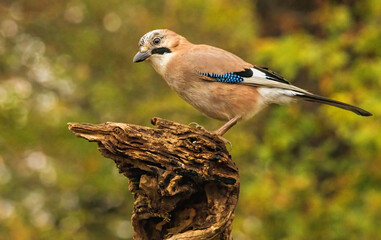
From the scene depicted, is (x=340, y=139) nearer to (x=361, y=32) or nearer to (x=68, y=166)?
(x=361, y=32)

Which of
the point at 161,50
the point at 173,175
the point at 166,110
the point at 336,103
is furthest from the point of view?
the point at 166,110

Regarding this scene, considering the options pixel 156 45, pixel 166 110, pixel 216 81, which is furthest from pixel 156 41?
pixel 166 110

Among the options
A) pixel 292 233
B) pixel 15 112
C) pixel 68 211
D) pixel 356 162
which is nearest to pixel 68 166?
pixel 68 211

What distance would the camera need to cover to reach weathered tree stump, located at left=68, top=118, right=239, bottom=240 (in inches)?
188

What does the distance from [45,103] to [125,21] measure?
2.25 meters

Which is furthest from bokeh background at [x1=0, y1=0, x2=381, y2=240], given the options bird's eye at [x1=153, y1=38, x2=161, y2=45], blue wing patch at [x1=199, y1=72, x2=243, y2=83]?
bird's eye at [x1=153, y1=38, x2=161, y2=45]

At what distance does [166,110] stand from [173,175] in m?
7.08

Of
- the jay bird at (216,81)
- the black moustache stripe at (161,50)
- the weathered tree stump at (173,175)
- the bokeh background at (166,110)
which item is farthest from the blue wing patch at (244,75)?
the bokeh background at (166,110)

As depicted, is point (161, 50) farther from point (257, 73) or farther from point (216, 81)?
point (257, 73)

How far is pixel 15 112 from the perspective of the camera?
38.3 feet

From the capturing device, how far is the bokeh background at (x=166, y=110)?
33.8 ft

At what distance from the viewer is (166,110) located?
1184cm

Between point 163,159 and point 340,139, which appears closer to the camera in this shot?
point 163,159

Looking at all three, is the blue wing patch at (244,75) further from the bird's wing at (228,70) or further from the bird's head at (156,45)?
the bird's head at (156,45)
